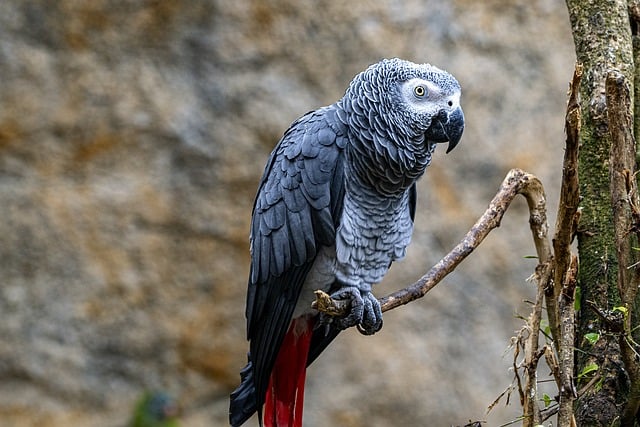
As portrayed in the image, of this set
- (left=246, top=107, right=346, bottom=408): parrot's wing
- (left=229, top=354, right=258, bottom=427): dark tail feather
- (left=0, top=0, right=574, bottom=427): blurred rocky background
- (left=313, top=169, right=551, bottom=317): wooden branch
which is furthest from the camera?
(left=0, top=0, right=574, bottom=427): blurred rocky background

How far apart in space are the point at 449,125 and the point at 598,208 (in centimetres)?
40

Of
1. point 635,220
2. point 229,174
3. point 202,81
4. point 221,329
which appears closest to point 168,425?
point 221,329

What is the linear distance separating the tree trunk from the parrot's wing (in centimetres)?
61

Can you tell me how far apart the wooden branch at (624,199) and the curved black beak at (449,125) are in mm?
410

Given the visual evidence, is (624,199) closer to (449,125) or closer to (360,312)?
(449,125)

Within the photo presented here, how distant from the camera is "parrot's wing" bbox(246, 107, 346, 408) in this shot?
193 cm

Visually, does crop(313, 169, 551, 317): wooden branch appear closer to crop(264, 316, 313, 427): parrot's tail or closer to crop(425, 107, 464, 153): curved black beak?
crop(425, 107, 464, 153): curved black beak

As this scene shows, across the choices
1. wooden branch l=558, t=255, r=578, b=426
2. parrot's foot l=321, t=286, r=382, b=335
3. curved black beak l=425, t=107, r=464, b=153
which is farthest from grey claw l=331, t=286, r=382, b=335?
wooden branch l=558, t=255, r=578, b=426

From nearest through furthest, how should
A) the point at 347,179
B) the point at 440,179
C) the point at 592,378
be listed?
the point at 592,378, the point at 347,179, the point at 440,179

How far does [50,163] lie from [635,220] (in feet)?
8.23

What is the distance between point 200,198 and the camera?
3.29 m

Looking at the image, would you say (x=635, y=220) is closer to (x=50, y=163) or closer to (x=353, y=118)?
(x=353, y=118)

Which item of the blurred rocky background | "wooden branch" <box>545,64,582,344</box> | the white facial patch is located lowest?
"wooden branch" <box>545,64,582,344</box>

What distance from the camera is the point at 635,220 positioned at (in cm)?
148
